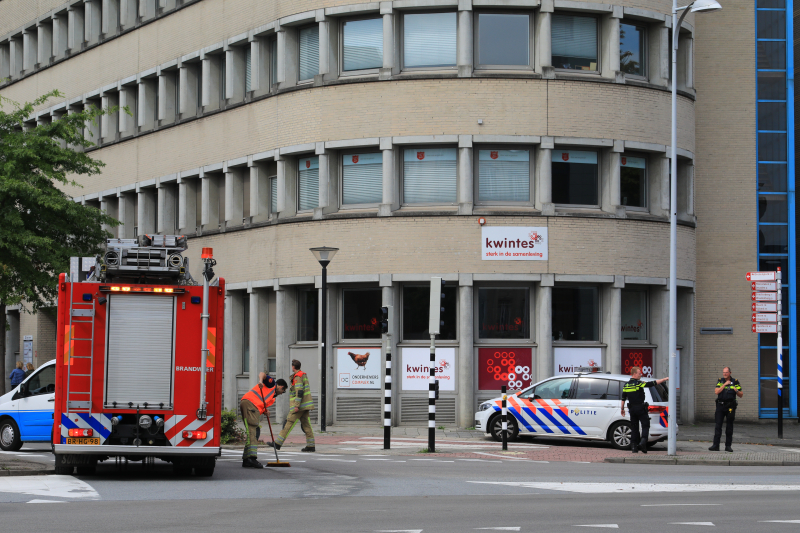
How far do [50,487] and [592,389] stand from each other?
40.8ft

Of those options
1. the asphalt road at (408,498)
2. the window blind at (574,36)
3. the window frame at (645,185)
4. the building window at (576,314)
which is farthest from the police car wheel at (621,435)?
the window blind at (574,36)

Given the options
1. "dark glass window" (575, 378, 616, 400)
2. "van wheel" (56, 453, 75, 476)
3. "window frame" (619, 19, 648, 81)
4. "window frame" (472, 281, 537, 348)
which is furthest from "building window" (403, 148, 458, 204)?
"van wheel" (56, 453, 75, 476)

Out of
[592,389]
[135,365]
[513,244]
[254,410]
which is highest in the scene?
[513,244]

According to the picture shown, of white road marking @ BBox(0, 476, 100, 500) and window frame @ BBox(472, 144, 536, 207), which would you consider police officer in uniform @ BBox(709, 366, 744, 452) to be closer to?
window frame @ BBox(472, 144, 536, 207)

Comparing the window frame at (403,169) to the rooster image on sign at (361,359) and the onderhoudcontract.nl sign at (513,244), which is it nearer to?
the onderhoudcontract.nl sign at (513,244)

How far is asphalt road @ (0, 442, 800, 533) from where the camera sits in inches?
436

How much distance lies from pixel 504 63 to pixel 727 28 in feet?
27.3

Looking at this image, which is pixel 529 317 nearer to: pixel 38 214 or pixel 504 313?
pixel 504 313

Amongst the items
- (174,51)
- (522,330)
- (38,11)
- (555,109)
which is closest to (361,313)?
(522,330)

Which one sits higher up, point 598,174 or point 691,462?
point 598,174

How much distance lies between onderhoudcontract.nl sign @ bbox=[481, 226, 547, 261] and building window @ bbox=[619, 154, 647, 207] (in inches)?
111

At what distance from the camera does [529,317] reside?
29094mm

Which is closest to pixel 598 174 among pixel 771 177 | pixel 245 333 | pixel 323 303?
pixel 771 177

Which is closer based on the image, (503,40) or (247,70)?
(503,40)
